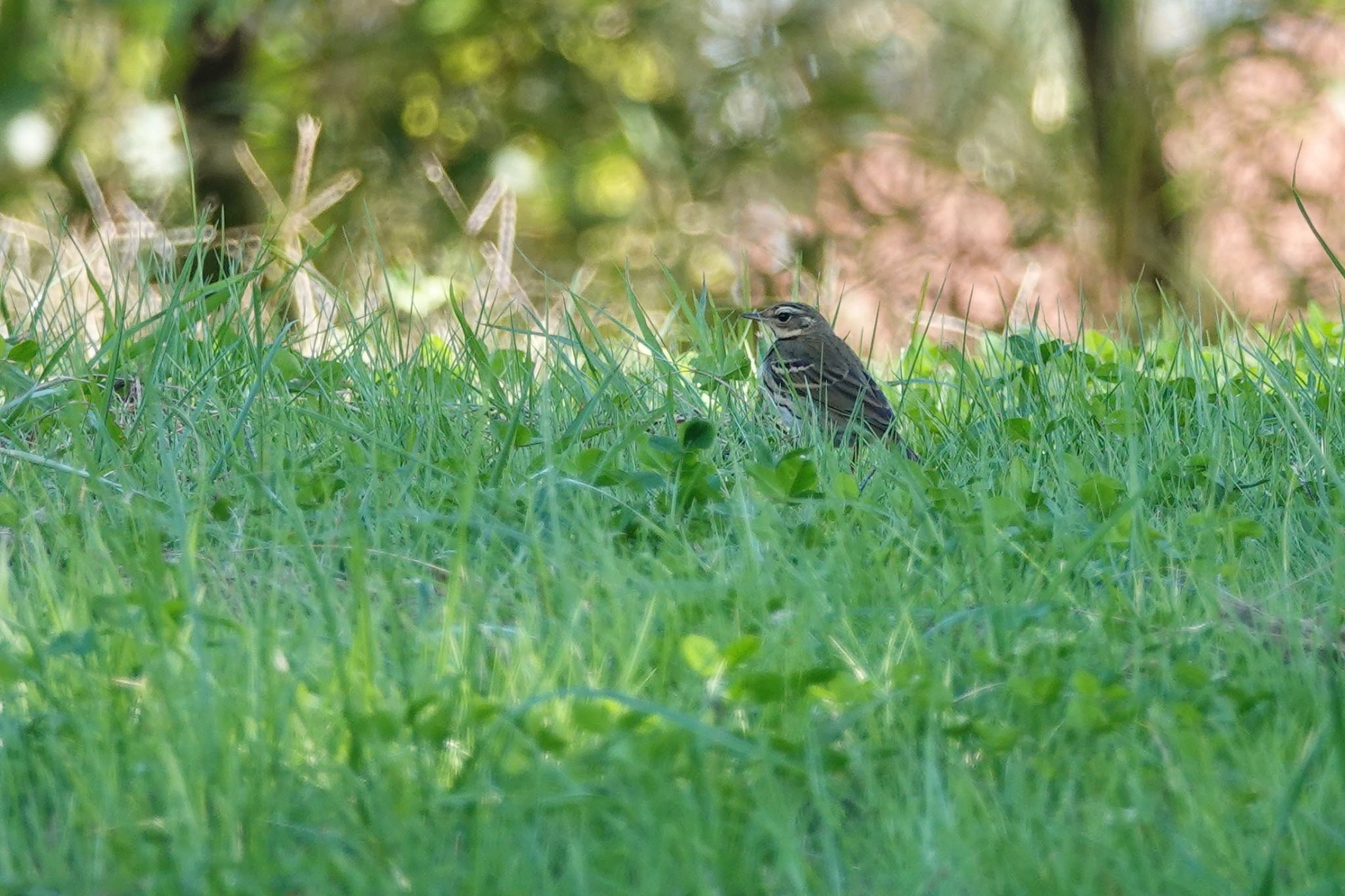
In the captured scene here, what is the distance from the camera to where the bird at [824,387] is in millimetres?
5219

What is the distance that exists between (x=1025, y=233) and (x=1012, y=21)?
1.82 meters

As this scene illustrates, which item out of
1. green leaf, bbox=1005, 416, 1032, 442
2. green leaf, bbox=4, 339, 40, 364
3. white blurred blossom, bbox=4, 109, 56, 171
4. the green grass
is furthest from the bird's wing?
white blurred blossom, bbox=4, 109, 56, 171

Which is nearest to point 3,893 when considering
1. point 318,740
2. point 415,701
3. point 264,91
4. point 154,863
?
point 154,863

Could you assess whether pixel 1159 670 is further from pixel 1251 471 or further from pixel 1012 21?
pixel 1012 21

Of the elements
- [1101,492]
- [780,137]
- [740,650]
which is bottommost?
[740,650]

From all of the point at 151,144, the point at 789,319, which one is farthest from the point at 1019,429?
the point at 151,144

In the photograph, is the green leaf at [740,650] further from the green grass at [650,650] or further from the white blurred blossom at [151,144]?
the white blurred blossom at [151,144]

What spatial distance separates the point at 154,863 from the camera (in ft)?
8.25

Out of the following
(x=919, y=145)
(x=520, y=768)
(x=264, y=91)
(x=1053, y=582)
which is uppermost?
(x=264, y=91)

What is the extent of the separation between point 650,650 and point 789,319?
3577 mm

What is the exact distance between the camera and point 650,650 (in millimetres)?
3227

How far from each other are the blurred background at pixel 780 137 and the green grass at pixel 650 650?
7849 millimetres

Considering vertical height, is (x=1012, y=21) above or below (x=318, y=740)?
above

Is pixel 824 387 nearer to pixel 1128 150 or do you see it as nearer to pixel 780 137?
pixel 1128 150
